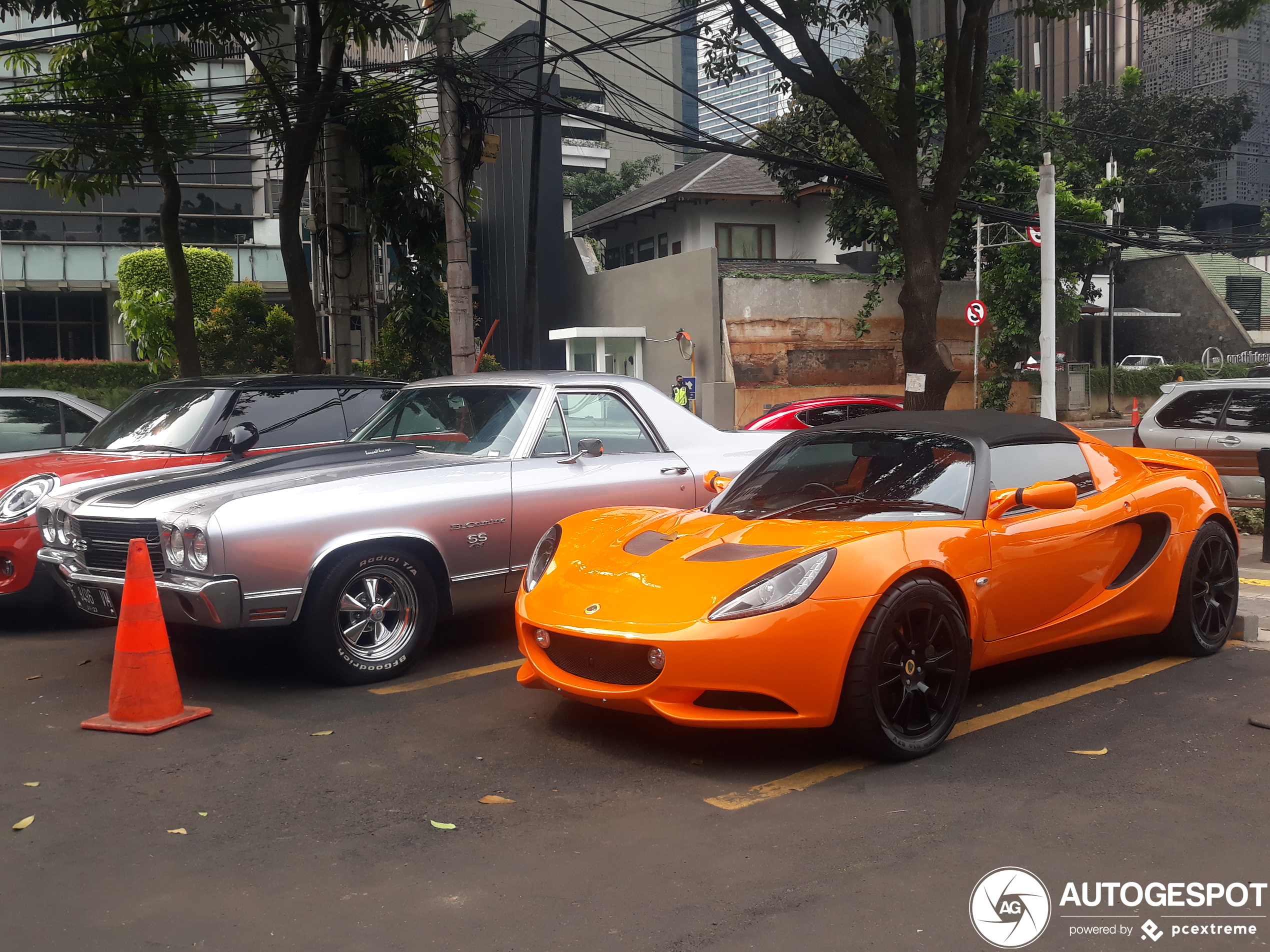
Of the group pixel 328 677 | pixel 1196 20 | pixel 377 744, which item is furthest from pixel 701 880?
pixel 1196 20

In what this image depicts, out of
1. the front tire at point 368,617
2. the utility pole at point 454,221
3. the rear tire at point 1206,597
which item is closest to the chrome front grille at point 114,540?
the front tire at point 368,617

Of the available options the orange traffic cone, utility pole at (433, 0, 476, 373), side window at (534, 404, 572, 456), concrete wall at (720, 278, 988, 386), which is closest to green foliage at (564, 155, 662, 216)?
concrete wall at (720, 278, 988, 386)

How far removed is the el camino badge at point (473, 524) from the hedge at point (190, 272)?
31.2 meters

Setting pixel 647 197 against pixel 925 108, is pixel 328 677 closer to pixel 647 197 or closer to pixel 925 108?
pixel 925 108

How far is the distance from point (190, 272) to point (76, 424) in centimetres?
2767

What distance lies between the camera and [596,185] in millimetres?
61562

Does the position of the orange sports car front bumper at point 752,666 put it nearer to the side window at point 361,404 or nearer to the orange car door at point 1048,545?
the orange car door at point 1048,545

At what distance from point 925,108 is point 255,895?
29894mm

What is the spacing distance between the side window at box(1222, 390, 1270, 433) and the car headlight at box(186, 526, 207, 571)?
985cm

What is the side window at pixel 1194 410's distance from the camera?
1144cm

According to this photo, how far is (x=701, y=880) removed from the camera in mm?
3486

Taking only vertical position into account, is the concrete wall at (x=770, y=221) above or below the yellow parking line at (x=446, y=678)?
above

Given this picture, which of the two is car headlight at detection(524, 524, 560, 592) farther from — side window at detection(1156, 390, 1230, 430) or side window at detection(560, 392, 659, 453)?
side window at detection(1156, 390, 1230, 430)

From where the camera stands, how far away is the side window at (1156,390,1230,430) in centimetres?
1144
